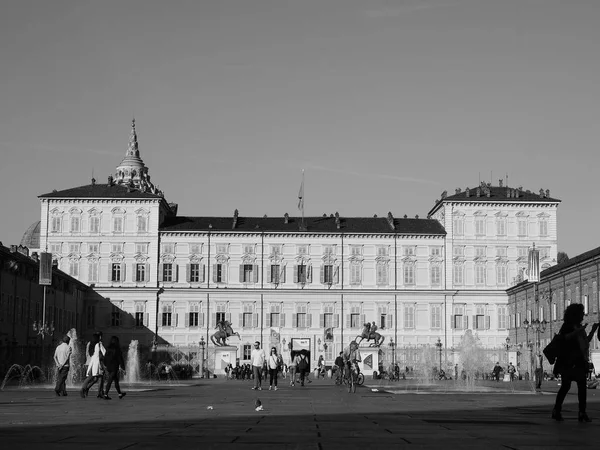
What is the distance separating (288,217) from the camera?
4040 inches

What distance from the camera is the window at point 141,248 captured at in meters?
96.9

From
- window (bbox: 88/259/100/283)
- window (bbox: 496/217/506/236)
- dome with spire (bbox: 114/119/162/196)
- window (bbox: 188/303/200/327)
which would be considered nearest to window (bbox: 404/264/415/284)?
window (bbox: 496/217/506/236)

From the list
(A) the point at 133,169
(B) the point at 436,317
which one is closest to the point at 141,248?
(B) the point at 436,317

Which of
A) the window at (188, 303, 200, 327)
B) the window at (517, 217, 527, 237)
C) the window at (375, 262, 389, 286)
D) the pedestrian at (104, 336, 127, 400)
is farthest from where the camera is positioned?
the window at (375, 262, 389, 286)

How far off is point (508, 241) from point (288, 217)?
22.1m

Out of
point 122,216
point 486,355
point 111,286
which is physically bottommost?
point 486,355

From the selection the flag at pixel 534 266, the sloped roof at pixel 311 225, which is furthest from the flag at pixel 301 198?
the flag at pixel 534 266

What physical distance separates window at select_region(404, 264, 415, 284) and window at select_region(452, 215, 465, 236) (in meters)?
5.43

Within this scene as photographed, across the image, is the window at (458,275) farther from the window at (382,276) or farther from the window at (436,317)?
the window at (382,276)

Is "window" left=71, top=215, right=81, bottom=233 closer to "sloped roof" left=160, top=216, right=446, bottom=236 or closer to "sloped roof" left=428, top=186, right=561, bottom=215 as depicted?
"sloped roof" left=160, top=216, right=446, bottom=236

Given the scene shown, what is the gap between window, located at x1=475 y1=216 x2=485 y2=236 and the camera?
3883 inches

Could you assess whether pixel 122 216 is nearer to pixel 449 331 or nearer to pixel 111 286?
pixel 111 286

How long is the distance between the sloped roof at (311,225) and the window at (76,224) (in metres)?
7.95

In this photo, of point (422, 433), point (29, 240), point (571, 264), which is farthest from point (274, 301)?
point (422, 433)
